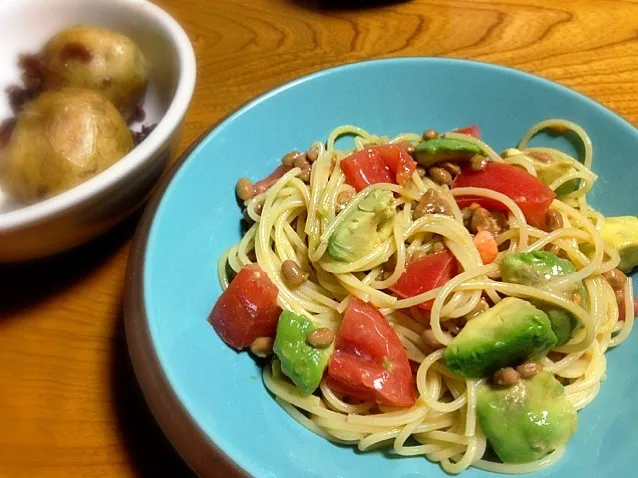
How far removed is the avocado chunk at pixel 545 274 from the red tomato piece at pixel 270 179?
22.8 inches

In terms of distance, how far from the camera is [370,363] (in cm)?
126

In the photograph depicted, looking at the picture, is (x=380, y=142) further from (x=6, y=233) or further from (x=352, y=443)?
(x=6, y=233)

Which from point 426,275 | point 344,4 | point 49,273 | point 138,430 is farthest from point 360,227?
point 344,4

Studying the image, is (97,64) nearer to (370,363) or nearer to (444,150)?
(444,150)

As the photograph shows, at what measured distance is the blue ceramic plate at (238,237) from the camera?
1126mm

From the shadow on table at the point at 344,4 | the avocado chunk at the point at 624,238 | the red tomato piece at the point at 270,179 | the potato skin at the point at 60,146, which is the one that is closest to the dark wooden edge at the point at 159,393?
the potato skin at the point at 60,146

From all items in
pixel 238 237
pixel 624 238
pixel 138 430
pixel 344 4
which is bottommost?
pixel 138 430

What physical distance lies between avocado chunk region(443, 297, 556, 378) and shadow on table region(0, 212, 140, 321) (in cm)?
82

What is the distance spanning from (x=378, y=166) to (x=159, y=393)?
2.47 feet

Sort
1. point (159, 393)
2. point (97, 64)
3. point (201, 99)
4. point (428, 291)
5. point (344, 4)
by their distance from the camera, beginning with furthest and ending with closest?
point (344, 4) < point (201, 99) < point (97, 64) < point (428, 291) < point (159, 393)

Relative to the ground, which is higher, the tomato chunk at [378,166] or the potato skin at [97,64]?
the potato skin at [97,64]

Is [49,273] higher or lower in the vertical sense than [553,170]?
lower

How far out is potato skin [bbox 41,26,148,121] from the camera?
1572mm

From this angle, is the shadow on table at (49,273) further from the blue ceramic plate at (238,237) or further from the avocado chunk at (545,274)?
the avocado chunk at (545,274)
